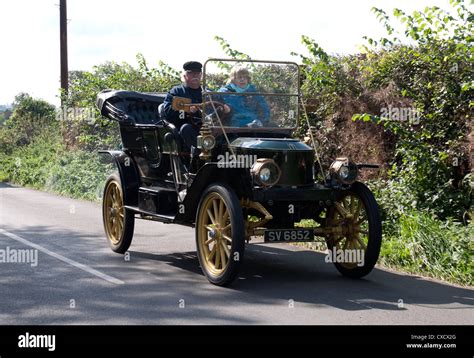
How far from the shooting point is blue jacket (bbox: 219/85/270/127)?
9.10 meters

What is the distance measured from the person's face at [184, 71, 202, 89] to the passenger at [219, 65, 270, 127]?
20.4 inches

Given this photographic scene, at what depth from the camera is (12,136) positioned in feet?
109

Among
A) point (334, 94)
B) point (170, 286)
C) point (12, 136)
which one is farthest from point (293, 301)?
point (12, 136)

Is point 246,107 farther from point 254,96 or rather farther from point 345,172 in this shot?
point 345,172

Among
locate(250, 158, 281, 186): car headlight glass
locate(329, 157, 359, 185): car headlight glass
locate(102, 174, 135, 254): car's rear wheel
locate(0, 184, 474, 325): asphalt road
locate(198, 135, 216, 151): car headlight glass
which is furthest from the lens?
locate(102, 174, 135, 254): car's rear wheel

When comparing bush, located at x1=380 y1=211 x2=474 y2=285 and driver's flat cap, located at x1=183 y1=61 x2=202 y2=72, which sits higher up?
driver's flat cap, located at x1=183 y1=61 x2=202 y2=72

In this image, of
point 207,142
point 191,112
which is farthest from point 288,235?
point 191,112

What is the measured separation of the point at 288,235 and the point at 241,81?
2.07 metres

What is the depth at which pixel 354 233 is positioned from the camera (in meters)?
8.64
